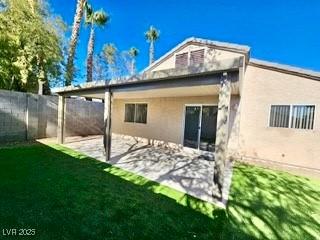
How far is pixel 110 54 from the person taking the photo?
2962 centimetres

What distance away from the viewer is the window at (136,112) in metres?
12.6

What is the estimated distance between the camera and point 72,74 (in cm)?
1472

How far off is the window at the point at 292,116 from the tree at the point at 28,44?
11958mm

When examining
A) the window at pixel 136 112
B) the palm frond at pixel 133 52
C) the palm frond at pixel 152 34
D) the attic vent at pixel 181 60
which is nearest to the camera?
the attic vent at pixel 181 60

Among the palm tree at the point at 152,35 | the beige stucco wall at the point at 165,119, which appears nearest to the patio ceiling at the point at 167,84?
the beige stucco wall at the point at 165,119

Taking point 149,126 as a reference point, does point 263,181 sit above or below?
below

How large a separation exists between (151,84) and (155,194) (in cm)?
321

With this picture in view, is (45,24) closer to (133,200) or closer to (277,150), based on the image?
(133,200)

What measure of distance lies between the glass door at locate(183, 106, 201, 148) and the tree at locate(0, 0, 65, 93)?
8.58 m

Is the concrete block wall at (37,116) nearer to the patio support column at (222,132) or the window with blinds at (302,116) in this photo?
the patio support column at (222,132)

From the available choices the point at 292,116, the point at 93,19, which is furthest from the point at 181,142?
the point at 93,19

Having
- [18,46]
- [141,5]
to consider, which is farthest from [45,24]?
[141,5]

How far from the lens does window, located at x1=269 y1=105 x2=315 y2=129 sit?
7.73 m

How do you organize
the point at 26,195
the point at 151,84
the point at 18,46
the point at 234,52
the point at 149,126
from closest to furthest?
the point at 26,195, the point at 151,84, the point at 234,52, the point at 18,46, the point at 149,126
